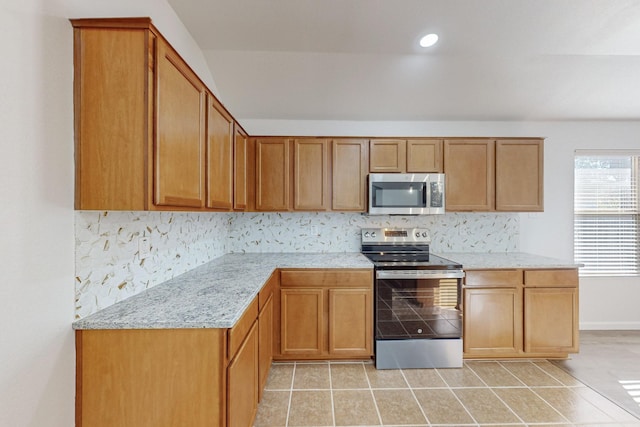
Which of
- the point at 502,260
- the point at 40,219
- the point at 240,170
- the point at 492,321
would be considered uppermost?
the point at 240,170

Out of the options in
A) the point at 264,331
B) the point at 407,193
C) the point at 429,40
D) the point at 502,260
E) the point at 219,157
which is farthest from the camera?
the point at 407,193

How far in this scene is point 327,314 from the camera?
2.73 metres

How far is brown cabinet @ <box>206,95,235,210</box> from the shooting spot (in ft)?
6.14

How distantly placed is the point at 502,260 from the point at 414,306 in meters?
1.09

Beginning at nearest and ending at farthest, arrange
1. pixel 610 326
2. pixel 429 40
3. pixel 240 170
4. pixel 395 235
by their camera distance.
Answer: pixel 429 40, pixel 240 170, pixel 395 235, pixel 610 326

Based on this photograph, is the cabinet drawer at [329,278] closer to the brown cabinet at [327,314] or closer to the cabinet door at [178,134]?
the brown cabinet at [327,314]

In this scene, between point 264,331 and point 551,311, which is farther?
point 551,311

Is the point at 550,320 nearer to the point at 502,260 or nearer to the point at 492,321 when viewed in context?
the point at 492,321

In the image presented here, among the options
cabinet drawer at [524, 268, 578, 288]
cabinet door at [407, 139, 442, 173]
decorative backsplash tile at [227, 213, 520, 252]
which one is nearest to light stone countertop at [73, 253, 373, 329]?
decorative backsplash tile at [227, 213, 520, 252]

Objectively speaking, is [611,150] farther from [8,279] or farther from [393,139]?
[8,279]

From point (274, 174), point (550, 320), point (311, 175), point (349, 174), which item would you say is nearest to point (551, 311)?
point (550, 320)

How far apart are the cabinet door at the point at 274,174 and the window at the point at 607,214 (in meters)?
3.55

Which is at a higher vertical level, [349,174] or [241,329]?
[349,174]

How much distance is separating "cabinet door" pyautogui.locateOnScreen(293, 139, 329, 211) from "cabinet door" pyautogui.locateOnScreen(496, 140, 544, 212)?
6.13ft
